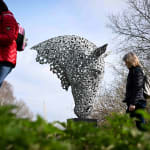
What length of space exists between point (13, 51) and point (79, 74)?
284 cm

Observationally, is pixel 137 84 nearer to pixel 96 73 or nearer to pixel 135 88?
pixel 135 88

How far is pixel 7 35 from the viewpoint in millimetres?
2850

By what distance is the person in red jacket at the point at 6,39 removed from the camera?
2857mm

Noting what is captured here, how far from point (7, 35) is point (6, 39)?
54mm

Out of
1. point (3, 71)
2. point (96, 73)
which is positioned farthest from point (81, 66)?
point (3, 71)

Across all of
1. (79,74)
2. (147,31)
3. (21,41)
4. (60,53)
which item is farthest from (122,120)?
(147,31)

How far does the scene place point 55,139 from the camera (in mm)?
944

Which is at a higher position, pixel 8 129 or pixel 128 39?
pixel 8 129

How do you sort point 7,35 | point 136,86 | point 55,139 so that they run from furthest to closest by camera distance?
point 136,86
point 7,35
point 55,139

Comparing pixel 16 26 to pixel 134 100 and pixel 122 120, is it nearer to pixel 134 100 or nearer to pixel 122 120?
pixel 134 100

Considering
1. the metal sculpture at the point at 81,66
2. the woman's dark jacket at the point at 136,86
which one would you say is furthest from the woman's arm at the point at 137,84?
the metal sculpture at the point at 81,66

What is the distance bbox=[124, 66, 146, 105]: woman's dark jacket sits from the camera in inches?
126

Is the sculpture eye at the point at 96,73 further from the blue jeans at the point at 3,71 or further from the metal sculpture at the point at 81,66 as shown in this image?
the blue jeans at the point at 3,71

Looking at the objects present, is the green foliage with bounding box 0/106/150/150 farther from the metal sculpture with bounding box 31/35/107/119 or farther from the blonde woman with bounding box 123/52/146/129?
the metal sculpture with bounding box 31/35/107/119
